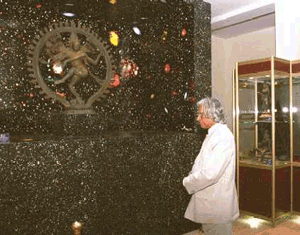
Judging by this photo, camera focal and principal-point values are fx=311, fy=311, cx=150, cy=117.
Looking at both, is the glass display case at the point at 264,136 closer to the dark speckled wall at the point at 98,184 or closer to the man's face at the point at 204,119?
the dark speckled wall at the point at 98,184

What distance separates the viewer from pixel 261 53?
6.29m

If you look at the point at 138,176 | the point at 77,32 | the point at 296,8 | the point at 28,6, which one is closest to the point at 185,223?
the point at 138,176

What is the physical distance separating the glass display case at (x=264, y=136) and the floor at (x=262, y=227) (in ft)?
0.28

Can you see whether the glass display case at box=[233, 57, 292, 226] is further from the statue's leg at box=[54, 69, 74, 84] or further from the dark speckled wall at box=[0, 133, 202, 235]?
the statue's leg at box=[54, 69, 74, 84]

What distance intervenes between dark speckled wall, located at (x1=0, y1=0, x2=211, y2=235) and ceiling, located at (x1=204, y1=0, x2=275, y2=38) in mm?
1224

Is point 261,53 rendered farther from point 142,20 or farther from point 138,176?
point 138,176

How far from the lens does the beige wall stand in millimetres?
6430

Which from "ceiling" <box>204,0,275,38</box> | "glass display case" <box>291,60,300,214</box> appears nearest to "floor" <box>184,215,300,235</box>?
"glass display case" <box>291,60,300,214</box>

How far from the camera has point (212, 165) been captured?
83.3 inches

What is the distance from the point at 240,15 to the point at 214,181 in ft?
12.3

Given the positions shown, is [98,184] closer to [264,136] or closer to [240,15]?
[264,136]

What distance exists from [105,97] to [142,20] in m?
1.07

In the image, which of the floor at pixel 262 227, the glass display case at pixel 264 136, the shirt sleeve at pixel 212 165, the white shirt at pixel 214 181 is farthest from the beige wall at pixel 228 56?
the shirt sleeve at pixel 212 165

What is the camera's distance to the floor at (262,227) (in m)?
3.69
